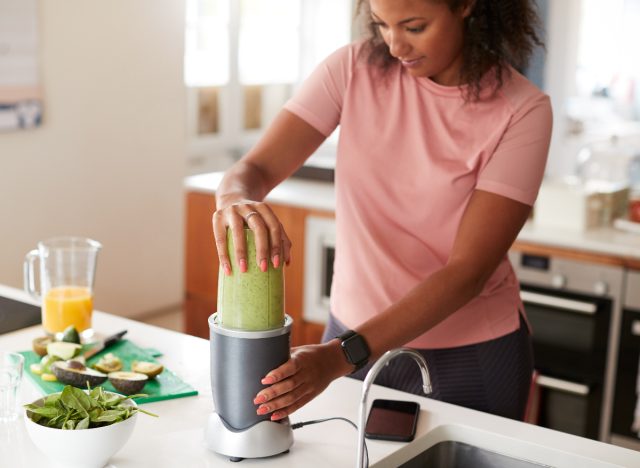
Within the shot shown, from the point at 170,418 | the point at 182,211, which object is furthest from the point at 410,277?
the point at 182,211

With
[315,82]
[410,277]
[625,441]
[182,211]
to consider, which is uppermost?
[315,82]

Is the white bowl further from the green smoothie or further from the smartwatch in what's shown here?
the smartwatch

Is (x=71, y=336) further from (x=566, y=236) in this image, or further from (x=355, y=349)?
(x=566, y=236)

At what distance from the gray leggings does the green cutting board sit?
0.45 m

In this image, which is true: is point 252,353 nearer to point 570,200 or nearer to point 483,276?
point 483,276

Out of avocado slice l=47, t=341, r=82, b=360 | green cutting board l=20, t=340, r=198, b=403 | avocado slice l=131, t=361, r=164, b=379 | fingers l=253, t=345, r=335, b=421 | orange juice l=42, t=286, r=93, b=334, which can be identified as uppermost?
fingers l=253, t=345, r=335, b=421

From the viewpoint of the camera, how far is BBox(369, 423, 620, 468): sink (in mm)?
1480

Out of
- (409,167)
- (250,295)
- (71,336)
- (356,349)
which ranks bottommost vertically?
(71,336)

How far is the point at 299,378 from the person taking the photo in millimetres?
1386

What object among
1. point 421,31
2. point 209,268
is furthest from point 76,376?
point 209,268

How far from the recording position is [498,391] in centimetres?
187

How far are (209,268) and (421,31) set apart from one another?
2.37 meters

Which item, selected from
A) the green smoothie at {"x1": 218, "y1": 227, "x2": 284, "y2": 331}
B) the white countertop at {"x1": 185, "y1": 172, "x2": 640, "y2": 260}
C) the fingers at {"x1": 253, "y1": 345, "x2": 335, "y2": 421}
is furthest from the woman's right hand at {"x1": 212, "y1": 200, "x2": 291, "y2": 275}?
the white countertop at {"x1": 185, "y1": 172, "x2": 640, "y2": 260}

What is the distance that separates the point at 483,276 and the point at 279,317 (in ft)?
1.55
